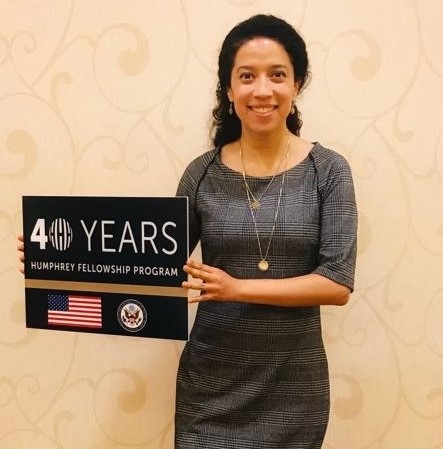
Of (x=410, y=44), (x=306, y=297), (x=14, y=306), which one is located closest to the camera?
(x=306, y=297)

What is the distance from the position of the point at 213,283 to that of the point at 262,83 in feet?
1.16

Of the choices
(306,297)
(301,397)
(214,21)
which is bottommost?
(301,397)

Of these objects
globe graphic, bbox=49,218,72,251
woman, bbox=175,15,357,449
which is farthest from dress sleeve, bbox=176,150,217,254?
globe graphic, bbox=49,218,72,251

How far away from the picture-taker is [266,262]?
41.4 inches

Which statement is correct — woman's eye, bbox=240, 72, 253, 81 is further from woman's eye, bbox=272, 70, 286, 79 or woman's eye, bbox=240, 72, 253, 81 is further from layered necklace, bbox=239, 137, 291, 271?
layered necklace, bbox=239, 137, 291, 271

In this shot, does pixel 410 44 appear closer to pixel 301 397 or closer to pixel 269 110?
pixel 269 110

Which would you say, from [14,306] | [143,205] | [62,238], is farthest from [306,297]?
[14,306]

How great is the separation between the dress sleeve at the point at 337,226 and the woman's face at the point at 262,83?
0.14 m

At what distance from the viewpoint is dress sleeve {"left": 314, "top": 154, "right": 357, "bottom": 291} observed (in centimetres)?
101

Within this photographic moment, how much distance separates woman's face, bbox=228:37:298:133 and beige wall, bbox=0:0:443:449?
0.88 ft

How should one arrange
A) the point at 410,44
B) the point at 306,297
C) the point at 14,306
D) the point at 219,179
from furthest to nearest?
the point at 14,306 → the point at 410,44 → the point at 219,179 → the point at 306,297

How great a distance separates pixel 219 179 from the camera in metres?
1.11

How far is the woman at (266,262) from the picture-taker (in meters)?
1.02

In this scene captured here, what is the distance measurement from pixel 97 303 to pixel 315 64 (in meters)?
0.68
